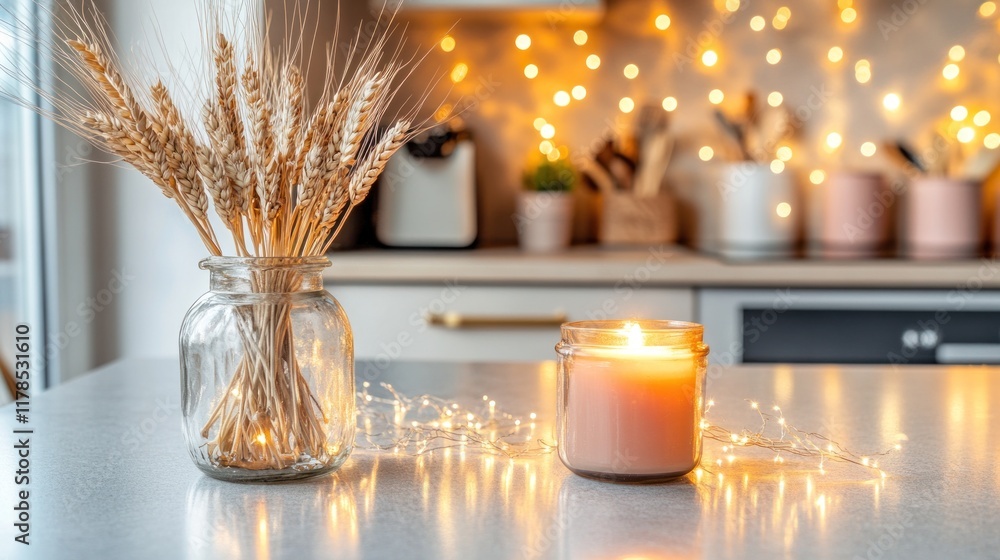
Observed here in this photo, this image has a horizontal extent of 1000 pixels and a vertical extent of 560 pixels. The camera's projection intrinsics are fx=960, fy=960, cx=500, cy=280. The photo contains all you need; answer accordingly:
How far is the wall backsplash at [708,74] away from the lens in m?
2.36

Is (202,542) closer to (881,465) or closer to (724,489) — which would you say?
(724,489)

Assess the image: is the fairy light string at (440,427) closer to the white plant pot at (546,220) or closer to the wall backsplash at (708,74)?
the white plant pot at (546,220)

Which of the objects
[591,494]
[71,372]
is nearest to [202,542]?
[591,494]

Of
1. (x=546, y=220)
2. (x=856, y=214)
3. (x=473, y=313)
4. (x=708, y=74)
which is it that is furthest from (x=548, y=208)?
(x=856, y=214)

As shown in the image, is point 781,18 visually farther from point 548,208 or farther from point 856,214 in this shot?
point 548,208

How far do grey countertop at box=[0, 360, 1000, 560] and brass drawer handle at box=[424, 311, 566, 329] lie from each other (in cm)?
99

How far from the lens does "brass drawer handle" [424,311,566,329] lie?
1.85m

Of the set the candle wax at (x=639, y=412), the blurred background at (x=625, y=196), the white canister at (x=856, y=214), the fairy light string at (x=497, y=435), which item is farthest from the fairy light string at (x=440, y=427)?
the white canister at (x=856, y=214)

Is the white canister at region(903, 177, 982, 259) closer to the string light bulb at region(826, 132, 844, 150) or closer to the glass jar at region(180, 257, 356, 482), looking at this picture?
the string light bulb at region(826, 132, 844, 150)

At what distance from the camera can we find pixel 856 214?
2.11 m

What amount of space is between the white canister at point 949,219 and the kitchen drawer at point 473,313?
0.62 meters

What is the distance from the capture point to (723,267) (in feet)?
5.98

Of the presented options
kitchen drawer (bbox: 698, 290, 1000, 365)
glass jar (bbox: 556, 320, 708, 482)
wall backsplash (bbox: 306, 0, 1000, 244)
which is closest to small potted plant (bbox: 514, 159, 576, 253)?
wall backsplash (bbox: 306, 0, 1000, 244)

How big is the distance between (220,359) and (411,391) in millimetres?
383
